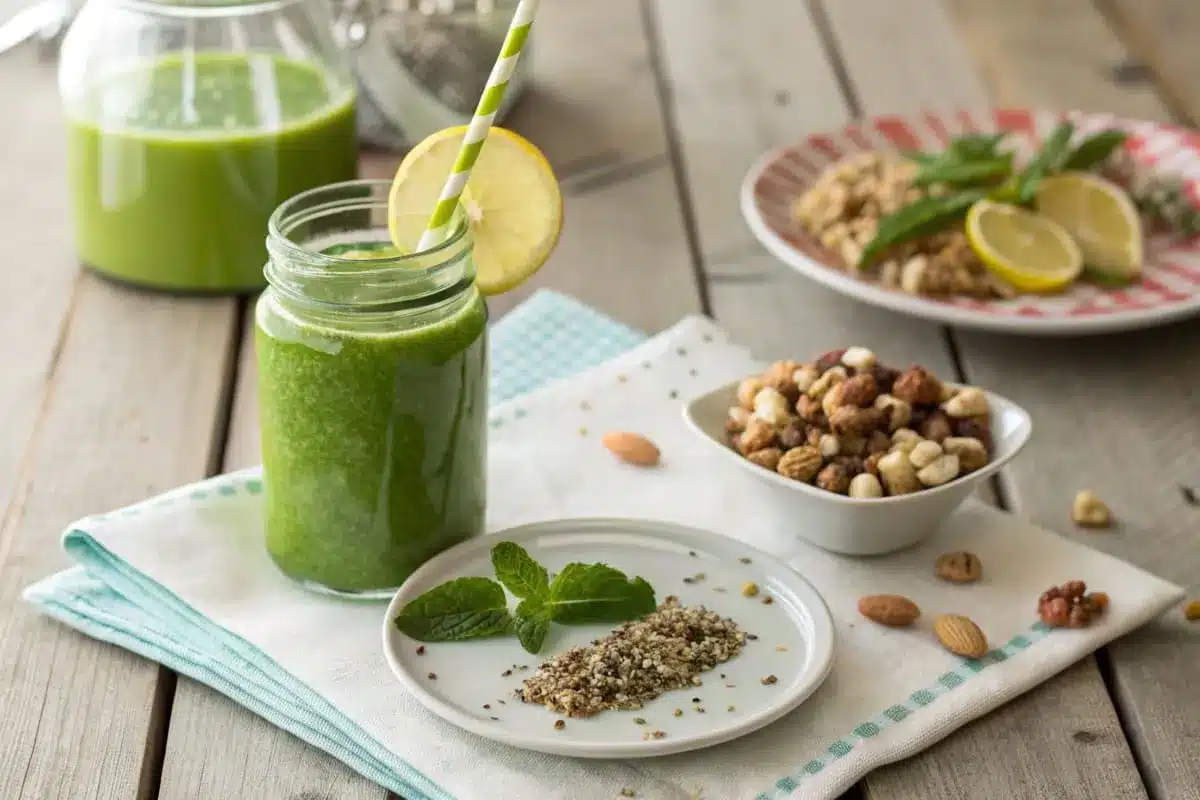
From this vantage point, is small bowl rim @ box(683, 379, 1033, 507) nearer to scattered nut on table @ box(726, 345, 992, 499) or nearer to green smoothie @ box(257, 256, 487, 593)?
scattered nut on table @ box(726, 345, 992, 499)

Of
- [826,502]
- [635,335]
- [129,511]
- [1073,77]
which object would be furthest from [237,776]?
[1073,77]

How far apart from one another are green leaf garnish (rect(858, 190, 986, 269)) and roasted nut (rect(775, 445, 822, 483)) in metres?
0.51

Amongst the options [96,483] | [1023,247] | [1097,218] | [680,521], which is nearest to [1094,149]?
[1097,218]

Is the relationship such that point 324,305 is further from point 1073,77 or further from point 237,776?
point 1073,77

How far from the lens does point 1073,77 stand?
2.45 metres

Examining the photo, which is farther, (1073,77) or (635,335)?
(1073,77)

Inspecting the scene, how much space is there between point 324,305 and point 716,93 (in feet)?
4.38

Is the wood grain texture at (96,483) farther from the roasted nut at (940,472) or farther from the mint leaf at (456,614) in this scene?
the roasted nut at (940,472)

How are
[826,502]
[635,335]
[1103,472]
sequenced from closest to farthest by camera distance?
1. [826,502]
2. [1103,472]
3. [635,335]

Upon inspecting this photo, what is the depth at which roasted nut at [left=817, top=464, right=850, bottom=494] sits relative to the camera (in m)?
1.27

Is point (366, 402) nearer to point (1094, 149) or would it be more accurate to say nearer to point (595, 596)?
point (595, 596)

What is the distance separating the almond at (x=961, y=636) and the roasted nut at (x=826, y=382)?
220 mm

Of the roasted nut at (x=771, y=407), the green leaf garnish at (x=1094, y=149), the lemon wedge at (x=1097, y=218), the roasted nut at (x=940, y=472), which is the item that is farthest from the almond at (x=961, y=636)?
the green leaf garnish at (x=1094, y=149)

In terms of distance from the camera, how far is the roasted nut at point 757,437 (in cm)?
131
